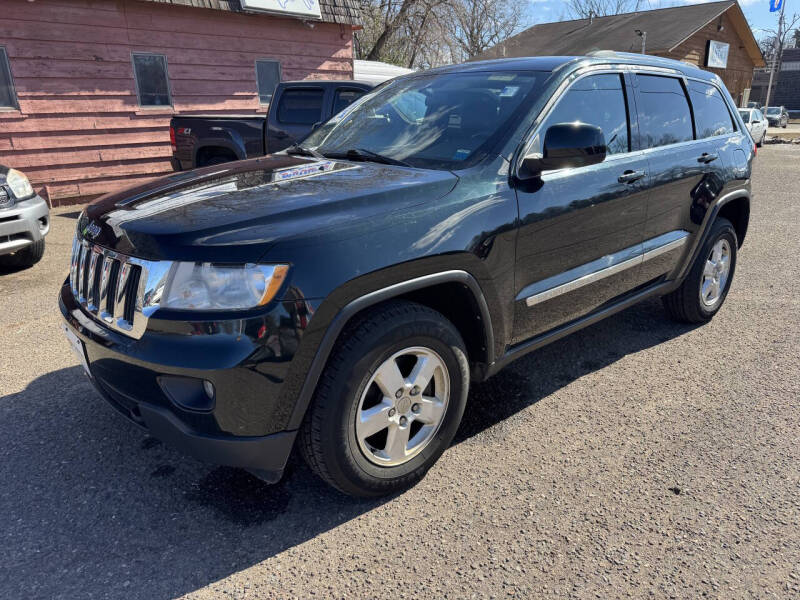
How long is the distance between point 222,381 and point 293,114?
6217 mm

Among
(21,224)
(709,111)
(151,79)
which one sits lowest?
(21,224)

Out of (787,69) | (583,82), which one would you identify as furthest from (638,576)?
(787,69)

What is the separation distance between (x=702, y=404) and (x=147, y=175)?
10.3m

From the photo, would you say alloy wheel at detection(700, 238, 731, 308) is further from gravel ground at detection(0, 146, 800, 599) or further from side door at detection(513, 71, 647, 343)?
side door at detection(513, 71, 647, 343)

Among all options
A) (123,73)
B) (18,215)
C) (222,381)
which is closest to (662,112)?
(222,381)

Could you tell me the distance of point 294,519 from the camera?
8.25 ft

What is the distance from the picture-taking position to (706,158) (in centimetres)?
408

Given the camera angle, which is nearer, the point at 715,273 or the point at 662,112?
the point at 662,112

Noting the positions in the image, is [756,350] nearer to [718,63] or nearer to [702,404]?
[702,404]

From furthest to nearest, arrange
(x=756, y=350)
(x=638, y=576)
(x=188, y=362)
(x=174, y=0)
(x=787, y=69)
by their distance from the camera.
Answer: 1. (x=787, y=69)
2. (x=174, y=0)
3. (x=756, y=350)
4. (x=638, y=576)
5. (x=188, y=362)

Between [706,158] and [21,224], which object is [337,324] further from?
[21,224]

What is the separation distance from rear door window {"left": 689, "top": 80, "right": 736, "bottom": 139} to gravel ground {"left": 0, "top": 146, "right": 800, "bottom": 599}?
1693mm

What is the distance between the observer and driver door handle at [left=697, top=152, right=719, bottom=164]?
4027 mm

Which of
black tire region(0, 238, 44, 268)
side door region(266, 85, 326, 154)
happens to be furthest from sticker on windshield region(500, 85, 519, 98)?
black tire region(0, 238, 44, 268)
